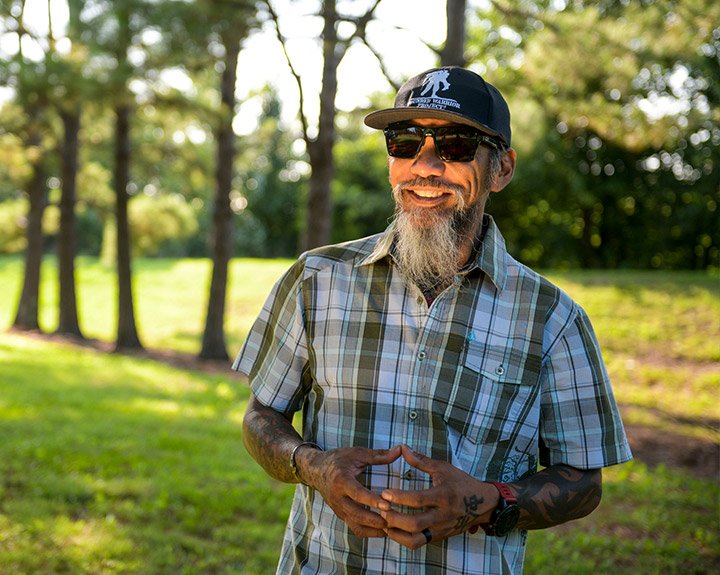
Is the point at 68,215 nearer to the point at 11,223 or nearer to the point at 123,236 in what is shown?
the point at 123,236

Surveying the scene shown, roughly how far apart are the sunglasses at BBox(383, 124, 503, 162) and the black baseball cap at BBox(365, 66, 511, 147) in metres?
0.03

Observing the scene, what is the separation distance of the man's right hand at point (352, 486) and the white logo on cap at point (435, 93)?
2.68 feet

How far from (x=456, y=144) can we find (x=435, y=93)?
134mm

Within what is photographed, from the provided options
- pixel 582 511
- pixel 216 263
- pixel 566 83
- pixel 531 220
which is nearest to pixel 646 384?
pixel 566 83

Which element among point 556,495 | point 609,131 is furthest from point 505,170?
point 609,131

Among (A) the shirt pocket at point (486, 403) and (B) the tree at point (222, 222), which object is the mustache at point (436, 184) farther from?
(B) the tree at point (222, 222)

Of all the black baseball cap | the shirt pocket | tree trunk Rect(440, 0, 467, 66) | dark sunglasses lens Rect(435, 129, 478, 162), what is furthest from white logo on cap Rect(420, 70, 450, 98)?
tree trunk Rect(440, 0, 467, 66)

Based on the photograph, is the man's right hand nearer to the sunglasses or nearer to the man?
the man

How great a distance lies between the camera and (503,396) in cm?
194

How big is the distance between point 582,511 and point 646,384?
1134 centimetres

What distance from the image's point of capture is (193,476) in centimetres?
648

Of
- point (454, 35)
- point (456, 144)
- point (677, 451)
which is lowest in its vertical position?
point (677, 451)

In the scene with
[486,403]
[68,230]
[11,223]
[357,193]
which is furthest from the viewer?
[357,193]

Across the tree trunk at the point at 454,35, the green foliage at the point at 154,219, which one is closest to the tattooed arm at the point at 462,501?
the tree trunk at the point at 454,35
